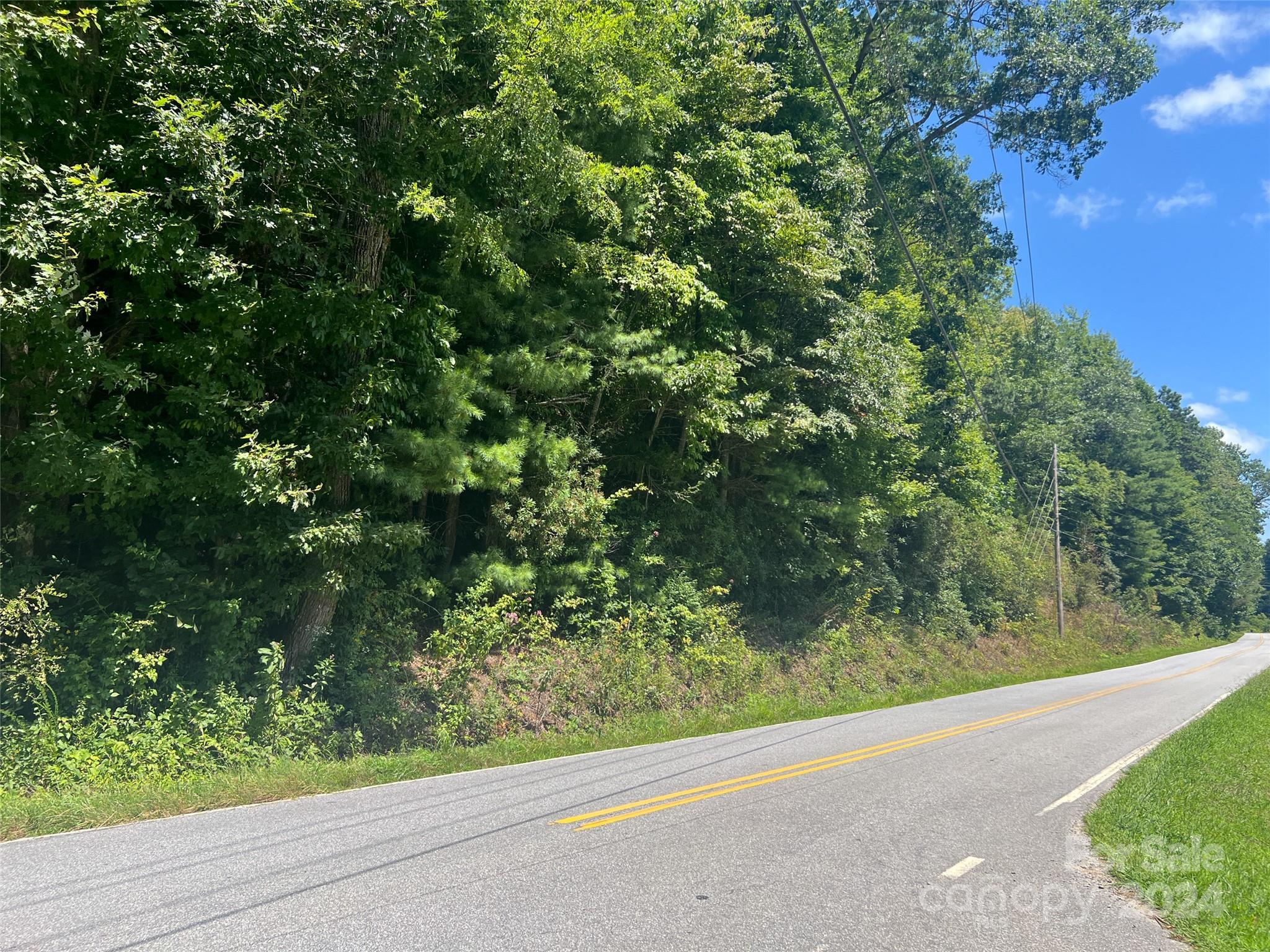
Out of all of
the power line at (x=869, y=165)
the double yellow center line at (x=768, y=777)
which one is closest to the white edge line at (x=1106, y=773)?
the double yellow center line at (x=768, y=777)

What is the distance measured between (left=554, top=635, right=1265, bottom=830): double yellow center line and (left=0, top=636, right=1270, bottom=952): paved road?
0.05m

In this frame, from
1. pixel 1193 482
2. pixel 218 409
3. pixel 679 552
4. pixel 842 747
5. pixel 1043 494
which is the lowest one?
pixel 842 747

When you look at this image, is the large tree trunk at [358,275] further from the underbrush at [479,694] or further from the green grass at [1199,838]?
the green grass at [1199,838]

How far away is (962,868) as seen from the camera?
5.14 meters

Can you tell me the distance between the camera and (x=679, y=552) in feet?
53.8

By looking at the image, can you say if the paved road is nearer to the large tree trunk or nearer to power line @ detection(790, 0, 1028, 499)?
the large tree trunk

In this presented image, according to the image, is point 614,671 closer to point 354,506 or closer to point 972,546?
point 354,506

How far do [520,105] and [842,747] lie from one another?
9.15m

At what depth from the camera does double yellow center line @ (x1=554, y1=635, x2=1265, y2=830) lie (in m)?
6.22

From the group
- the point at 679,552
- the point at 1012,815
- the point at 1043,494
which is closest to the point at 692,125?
the point at 679,552

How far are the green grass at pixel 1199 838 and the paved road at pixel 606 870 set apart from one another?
11.3 inches

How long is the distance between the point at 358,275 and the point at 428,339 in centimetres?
108

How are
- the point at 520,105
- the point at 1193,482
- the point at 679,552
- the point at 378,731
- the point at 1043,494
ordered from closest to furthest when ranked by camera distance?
the point at 520,105 < the point at 378,731 < the point at 679,552 < the point at 1043,494 < the point at 1193,482

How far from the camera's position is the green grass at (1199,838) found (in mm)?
4504
